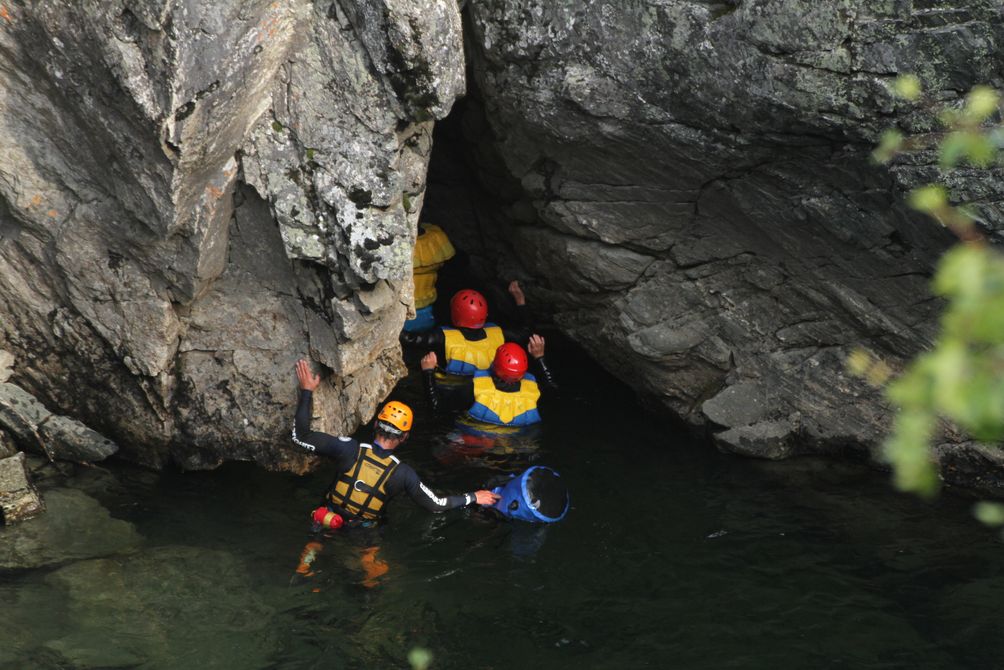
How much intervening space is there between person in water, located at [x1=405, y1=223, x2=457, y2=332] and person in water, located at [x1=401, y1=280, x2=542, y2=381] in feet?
1.71

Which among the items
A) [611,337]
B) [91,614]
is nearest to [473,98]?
[611,337]

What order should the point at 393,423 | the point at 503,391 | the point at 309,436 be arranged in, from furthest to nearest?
the point at 503,391 < the point at 309,436 < the point at 393,423

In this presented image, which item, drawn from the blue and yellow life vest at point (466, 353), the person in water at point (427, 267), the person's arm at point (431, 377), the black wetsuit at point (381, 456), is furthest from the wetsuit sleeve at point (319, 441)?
the person in water at point (427, 267)

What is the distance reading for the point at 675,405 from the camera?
11008 millimetres

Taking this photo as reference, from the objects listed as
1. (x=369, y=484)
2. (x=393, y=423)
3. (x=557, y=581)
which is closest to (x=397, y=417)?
(x=393, y=423)

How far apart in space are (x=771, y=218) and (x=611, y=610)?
13.9 feet

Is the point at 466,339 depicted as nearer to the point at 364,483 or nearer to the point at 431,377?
the point at 431,377

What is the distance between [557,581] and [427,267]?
17.4ft

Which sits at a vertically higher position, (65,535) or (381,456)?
(381,456)

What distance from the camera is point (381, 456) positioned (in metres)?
8.52

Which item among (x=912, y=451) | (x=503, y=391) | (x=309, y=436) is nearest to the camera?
(x=912, y=451)

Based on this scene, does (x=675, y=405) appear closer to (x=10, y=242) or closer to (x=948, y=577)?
(x=948, y=577)

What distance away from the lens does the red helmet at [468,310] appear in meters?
11.4

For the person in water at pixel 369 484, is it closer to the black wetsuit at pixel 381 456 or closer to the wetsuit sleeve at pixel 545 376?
the black wetsuit at pixel 381 456
